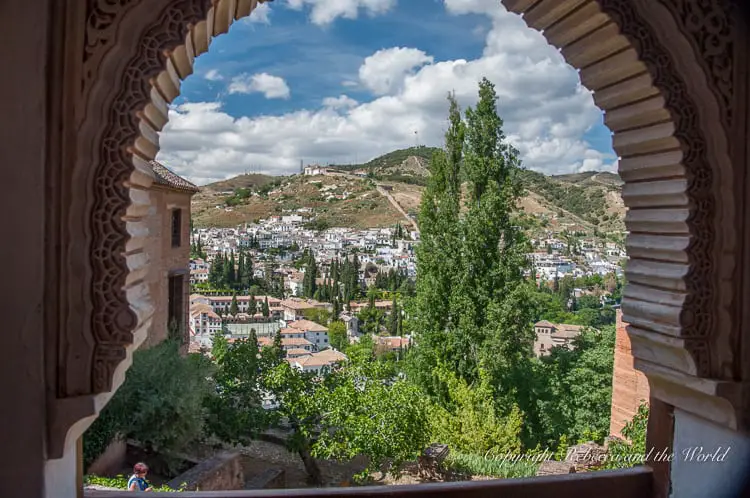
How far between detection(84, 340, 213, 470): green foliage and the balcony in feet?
20.8

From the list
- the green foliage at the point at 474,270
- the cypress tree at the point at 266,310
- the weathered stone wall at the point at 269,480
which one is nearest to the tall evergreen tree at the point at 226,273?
the cypress tree at the point at 266,310

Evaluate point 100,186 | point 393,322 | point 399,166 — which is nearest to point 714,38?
point 100,186

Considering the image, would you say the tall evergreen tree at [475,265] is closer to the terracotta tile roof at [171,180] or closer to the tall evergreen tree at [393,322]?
the terracotta tile roof at [171,180]

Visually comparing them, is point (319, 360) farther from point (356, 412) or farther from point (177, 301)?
point (356, 412)

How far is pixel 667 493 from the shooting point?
1.91m

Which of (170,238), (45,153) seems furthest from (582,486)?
(170,238)

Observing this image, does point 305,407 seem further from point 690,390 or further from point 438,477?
→ point 690,390

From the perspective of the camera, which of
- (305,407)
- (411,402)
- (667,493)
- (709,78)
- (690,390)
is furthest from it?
(305,407)

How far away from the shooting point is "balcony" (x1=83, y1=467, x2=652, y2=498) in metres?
1.62

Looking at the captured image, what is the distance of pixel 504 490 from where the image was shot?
1.73 metres

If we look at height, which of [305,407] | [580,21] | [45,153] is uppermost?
[580,21]

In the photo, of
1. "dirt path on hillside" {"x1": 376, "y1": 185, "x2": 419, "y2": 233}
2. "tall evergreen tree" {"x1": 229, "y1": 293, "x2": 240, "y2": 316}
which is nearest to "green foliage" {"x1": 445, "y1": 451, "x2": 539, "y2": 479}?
"tall evergreen tree" {"x1": 229, "y1": 293, "x2": 240, "y2": 316}

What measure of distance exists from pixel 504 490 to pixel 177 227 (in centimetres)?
1122

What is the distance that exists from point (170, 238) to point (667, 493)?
10812 mm
